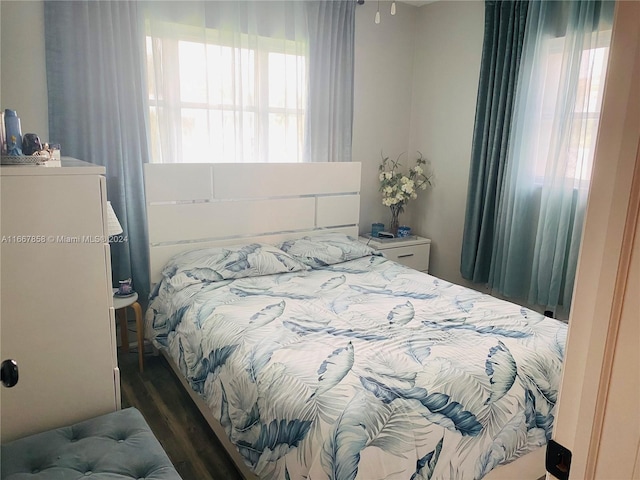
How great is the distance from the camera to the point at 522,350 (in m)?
1.94

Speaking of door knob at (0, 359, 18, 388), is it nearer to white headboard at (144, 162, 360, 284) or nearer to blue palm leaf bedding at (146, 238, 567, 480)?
blue palm leaf bedding at (146, 238, 567, 480)

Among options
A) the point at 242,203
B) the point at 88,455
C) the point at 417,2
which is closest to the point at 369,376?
the point at 88,455

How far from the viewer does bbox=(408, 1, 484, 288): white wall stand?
375 cm

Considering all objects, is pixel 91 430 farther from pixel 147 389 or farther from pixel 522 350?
pixel 522 350

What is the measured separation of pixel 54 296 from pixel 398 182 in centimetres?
299

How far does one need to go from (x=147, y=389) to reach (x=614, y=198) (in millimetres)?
2697

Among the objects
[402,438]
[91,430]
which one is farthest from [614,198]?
[91,430]

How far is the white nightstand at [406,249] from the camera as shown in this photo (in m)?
3.84

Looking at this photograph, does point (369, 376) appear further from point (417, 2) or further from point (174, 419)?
point (417, 2)

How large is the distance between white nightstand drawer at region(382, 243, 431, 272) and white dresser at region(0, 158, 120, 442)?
8.43ft

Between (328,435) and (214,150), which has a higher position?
(214,150)

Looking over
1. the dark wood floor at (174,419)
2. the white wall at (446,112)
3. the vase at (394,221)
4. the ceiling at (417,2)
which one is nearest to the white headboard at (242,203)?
the vase at (394,221)

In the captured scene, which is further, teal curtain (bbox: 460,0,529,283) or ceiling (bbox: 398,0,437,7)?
ceiling (bbox: 398,0,437,7)

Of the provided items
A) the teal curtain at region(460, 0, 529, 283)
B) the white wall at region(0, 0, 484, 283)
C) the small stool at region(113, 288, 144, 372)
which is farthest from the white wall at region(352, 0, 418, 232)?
the small stool at region(113, 288, 144, 372)
